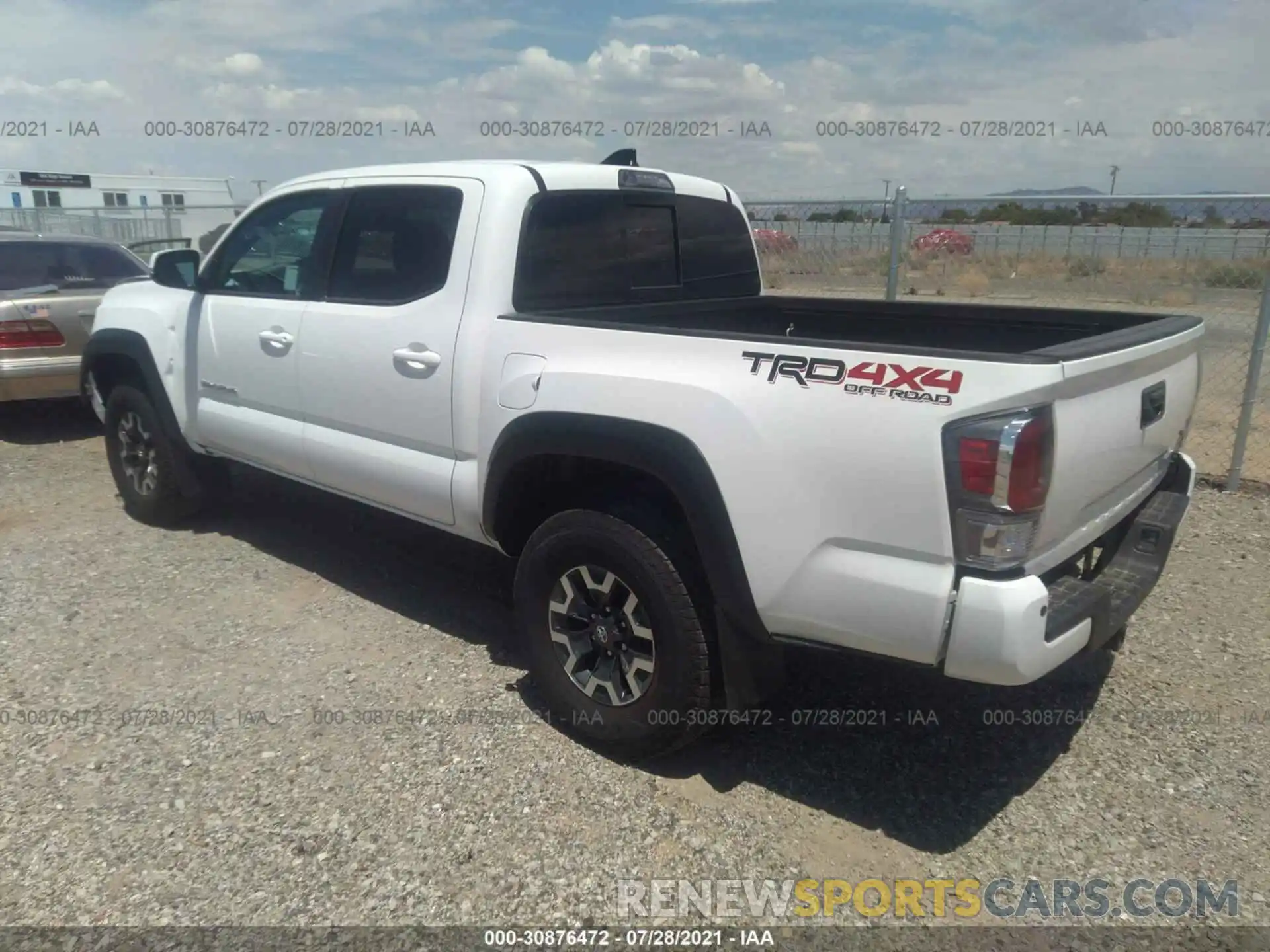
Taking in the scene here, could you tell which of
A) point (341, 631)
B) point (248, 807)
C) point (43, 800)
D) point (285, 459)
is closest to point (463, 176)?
point (285, 459)

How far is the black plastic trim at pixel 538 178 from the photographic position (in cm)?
359

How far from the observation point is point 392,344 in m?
3.73

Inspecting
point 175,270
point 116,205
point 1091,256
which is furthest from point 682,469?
point 116,205

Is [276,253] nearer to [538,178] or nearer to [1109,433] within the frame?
[538,178]

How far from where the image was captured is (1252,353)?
5828mm

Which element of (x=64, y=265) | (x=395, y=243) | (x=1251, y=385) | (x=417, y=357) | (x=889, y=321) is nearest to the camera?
(x=417, y=357)

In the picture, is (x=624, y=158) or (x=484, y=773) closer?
(x=484, y=773)

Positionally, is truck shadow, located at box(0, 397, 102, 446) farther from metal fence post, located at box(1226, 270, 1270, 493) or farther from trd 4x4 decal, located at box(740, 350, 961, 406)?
metal fence post, located at box(1226, 270, 1270, 493)

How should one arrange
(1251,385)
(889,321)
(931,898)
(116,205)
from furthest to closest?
1. (116,205)
2. (1251,385)
3. (889,321)
4. (931,898)

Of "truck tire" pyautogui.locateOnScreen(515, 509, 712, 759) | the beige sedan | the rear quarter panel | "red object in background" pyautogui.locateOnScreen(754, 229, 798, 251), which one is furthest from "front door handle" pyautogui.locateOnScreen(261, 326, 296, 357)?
"red object in background" pyautogui.locateOnScreen(754, 229, 798, 251)

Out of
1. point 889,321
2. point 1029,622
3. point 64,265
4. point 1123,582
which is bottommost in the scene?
point 1123,582

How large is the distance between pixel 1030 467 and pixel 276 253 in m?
3.63

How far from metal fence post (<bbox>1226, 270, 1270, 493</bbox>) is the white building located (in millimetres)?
15986

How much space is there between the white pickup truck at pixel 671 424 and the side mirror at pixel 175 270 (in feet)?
0.05
